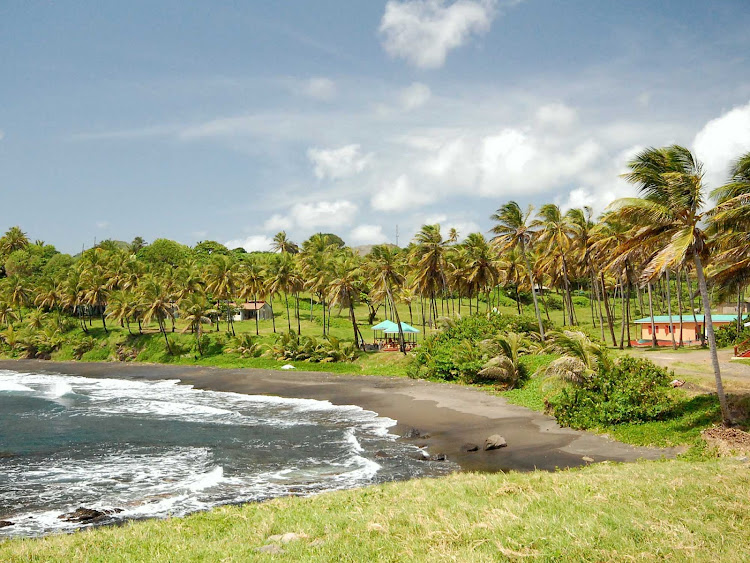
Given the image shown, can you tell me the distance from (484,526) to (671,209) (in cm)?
1305

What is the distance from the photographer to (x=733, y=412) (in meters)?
18.5

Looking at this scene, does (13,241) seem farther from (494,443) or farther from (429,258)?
(494,443)

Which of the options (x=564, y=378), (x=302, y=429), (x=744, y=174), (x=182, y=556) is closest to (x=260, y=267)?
(x=302, y=429)

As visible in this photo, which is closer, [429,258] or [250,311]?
[429,258]

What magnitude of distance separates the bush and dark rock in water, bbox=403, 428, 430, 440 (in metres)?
5.73

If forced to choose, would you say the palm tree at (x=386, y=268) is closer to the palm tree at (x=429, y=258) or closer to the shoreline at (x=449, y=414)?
the palm tree at (x=429, y=258)

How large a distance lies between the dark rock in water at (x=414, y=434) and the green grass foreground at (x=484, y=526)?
35.2 ft

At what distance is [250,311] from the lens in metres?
84.6

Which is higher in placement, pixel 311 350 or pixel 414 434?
pixel 311 350

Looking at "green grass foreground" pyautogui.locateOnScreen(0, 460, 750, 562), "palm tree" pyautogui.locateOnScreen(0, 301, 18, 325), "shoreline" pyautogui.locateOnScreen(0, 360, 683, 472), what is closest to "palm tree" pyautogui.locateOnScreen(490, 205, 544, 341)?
"shoreline" pyautogui.locateOnScreen(0, 360, 683, 472)

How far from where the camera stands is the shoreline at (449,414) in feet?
60.9

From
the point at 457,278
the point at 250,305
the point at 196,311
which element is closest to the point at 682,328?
the point at 457,278

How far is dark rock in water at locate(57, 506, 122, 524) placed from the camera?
47.0 ft

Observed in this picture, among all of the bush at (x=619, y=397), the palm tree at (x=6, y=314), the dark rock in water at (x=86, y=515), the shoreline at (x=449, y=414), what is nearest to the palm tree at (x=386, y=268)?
the shoreline at (x=449, y=414)
